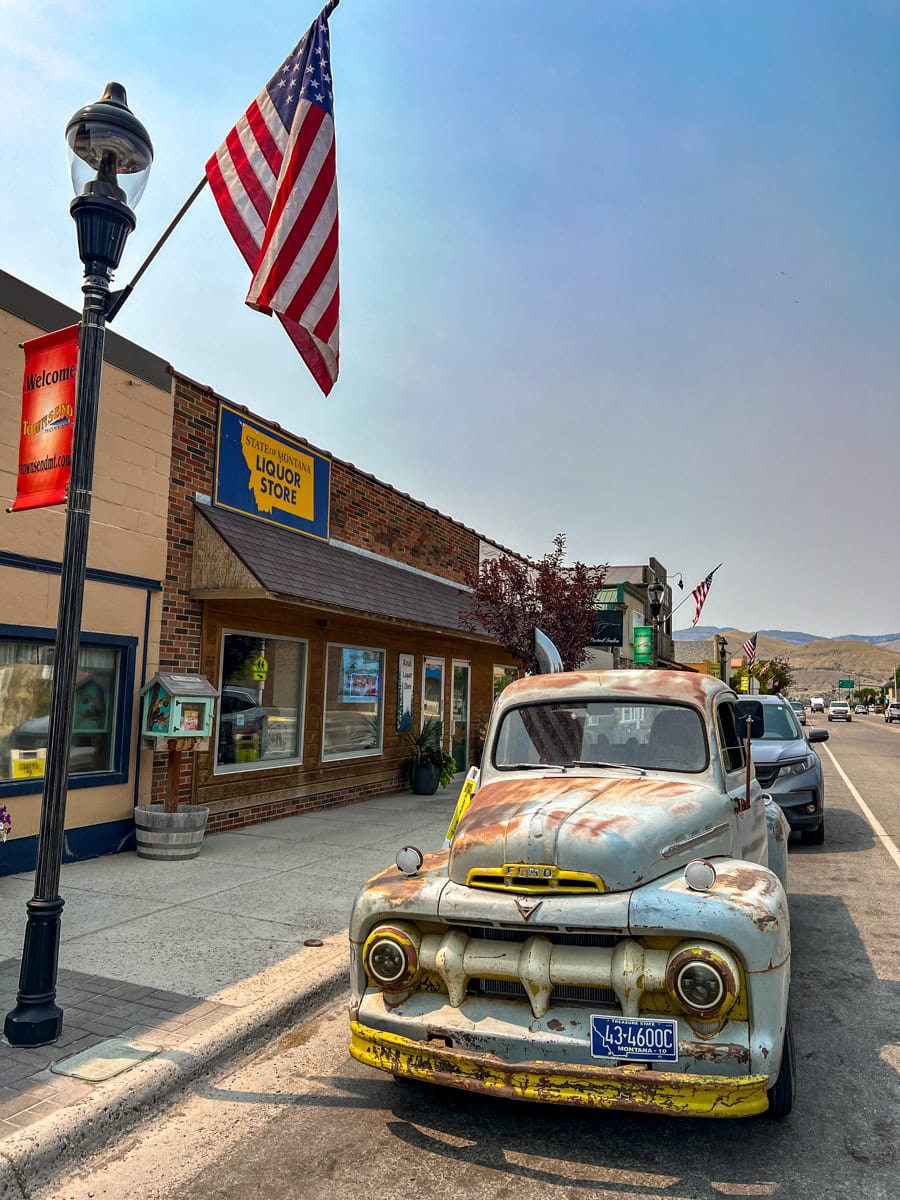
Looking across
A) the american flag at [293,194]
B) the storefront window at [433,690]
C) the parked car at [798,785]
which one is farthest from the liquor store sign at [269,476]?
the parked car at [798,785]

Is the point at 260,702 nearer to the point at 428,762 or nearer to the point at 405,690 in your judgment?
the point at 405,690

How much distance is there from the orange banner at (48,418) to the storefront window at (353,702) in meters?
7.11

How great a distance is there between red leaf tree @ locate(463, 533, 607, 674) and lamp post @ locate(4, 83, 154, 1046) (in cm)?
911

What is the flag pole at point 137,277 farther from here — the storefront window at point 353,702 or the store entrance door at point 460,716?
the store entrance door at point 460,716

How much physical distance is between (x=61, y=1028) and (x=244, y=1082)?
3.31 feet

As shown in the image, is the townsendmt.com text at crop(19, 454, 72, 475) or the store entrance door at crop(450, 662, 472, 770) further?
the store entrance door at crop(450, 662, 472, 770)

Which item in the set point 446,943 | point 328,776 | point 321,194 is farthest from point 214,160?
point 328,776

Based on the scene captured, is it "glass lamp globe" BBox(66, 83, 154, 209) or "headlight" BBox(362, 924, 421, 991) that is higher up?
"glass lamp globe" BBox(66, 83, 154, 209)

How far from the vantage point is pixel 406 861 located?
3871 mm

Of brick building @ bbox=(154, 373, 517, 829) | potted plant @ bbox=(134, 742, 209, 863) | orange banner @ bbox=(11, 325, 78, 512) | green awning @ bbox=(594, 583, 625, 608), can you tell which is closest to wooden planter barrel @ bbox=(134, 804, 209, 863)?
potted plant @ bbox=(134, 742, 209, 863)

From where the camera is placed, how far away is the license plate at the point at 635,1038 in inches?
118

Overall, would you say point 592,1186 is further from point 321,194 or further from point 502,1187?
point 321,194

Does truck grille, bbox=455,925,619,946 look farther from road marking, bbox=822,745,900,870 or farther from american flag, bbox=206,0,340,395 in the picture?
road marking, bbox=822,745,900,870

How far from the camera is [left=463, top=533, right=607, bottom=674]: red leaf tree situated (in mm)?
13180
